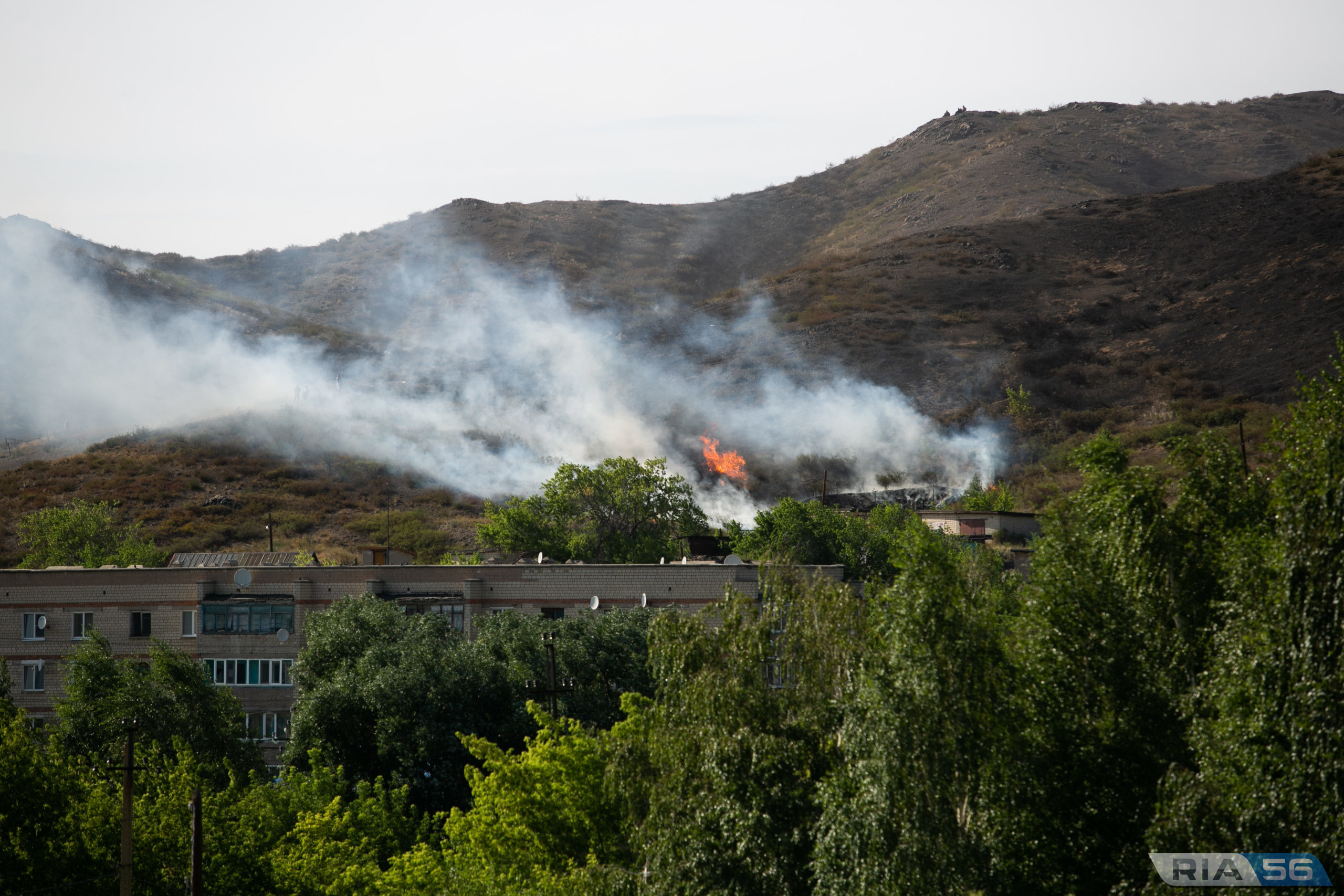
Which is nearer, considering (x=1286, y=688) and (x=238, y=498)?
(x=1286, y=688)

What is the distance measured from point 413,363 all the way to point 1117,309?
83.9m

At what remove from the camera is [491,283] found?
18050 cm

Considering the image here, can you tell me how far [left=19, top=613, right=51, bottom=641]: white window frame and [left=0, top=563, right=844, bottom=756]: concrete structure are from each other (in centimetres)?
3

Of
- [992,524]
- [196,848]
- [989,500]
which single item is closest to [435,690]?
[196,848]

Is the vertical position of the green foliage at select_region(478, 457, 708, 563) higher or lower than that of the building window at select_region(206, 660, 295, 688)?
higher

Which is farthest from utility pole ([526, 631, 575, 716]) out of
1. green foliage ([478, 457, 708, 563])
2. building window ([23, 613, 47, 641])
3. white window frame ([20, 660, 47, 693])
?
green foliage ([478, 457, 708, 563])

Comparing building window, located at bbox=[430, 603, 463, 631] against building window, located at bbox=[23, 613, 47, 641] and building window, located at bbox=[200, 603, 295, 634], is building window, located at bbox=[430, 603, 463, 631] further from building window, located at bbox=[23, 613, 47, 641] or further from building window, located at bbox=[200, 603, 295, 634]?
building window, located at bbox=[23, 613, 47, 641]

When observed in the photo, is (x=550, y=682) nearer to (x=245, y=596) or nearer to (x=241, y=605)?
(x=241, y=605)

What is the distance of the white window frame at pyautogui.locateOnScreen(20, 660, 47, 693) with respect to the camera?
4544cm

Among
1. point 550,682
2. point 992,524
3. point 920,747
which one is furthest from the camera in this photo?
point 992,524

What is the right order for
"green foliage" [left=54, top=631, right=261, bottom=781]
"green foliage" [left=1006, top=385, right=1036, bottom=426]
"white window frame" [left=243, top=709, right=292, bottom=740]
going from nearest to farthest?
"green foliage" [left=54, top=631, right=261, bottom=781] < "white window frame" [left=243, top=709, right=292, bottom=740] < "green foliage" [left=1006, top=385, right=1036, bottom=426]

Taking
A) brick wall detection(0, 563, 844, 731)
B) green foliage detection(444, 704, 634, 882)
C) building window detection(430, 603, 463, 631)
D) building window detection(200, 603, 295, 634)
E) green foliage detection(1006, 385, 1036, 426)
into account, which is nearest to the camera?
green foliage detection(444, 704, 634, 882)

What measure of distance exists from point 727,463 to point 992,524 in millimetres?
39091

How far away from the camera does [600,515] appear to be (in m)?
80.4
